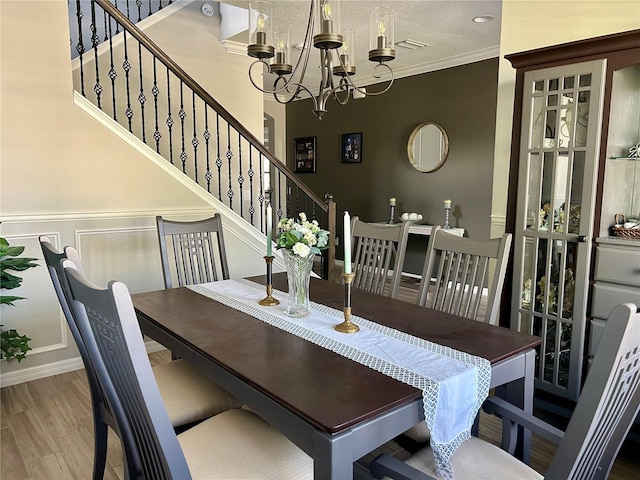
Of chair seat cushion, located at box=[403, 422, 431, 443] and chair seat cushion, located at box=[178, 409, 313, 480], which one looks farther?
chair seat cushion, located at box=[403, 422, 431, 443]

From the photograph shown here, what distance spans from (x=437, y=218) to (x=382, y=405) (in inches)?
192

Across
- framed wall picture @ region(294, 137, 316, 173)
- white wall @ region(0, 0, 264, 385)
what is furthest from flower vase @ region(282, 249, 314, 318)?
framed wall picture @ region(294, 137, 316, 173)

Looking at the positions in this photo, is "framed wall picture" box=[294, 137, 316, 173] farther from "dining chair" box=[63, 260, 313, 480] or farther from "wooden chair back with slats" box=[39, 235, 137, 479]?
"dining chair" box=[63, 260, 313, 480]

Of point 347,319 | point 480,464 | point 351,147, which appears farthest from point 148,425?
point 351,147

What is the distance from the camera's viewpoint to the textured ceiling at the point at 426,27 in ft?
12.2

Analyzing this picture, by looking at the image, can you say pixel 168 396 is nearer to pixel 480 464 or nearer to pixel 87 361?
pixel 87 361

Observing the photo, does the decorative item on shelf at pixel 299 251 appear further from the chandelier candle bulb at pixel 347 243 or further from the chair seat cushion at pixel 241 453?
the chair seat cushion at pixel 241 453

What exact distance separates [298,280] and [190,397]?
603 mm

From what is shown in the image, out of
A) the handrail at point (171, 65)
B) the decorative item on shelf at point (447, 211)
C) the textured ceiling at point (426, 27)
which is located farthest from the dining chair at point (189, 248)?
the decorative item on shelf at point (447, 211)

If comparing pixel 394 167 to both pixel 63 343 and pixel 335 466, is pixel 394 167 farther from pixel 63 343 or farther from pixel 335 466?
pixel 335 466

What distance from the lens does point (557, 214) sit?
247 centimetres

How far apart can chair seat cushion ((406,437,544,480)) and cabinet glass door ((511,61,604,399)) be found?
125 centimetres

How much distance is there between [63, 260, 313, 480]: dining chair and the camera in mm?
1031

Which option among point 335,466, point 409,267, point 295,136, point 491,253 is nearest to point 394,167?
point 409,267
